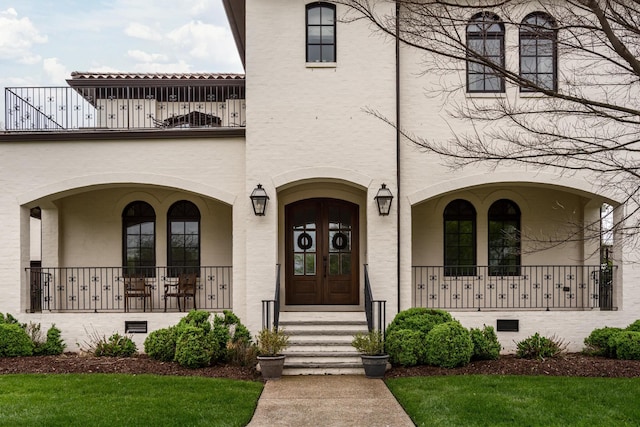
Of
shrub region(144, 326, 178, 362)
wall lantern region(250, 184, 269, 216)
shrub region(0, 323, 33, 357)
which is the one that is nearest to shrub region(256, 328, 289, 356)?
shrub region(144, 326, 178, 362)

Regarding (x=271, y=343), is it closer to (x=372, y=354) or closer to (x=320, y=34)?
(x=372, y=354)

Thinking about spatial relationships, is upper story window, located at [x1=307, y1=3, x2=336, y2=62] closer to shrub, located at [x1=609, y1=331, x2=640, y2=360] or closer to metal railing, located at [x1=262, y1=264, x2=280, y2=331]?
metal railing, located at [x1=262, y1=264, x2=280, y2=331]

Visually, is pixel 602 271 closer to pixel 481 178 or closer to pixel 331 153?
pixel 481 178

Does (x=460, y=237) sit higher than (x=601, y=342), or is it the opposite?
(x=460, y=237)

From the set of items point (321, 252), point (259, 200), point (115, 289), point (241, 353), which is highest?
point (259, 200)

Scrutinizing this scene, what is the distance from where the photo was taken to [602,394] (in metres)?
8.72

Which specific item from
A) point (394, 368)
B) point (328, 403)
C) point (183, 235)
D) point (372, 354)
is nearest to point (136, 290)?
point (183, 235)

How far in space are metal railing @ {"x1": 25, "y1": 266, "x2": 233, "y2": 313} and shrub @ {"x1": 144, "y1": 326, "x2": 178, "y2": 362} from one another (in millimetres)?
2237

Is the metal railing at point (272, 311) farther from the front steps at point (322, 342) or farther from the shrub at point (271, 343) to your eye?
the shrub at point (271, 343)

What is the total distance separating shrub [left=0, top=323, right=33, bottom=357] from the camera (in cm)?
1150

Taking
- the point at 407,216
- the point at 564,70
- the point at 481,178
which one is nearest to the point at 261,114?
the point at 407,216

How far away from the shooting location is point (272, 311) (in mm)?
12133

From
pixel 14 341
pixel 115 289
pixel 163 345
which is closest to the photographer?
pixel 163 345

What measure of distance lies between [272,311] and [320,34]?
18.2 feet
